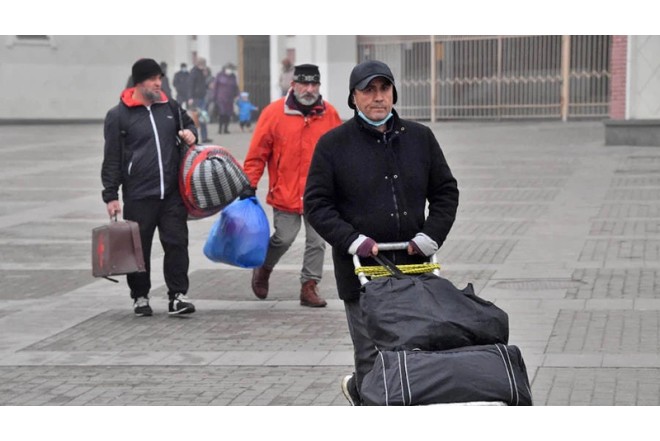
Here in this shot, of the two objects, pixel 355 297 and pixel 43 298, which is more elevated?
pixel 355 297

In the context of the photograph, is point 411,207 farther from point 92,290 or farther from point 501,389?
point 92,290

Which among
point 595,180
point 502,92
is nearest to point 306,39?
point 502,92

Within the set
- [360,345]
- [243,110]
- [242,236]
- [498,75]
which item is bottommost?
[243,110]

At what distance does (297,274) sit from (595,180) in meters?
8.12

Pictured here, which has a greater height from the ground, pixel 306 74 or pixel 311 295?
pixel 306 74

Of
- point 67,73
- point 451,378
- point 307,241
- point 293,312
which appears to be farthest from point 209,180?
point 67,73

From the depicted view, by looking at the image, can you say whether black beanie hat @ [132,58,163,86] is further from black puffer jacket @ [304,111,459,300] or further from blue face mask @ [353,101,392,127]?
blue face mask @ [353,101,392,127]

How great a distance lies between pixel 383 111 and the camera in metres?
5.29

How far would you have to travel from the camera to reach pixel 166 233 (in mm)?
9234

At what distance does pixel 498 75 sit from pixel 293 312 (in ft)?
81.6

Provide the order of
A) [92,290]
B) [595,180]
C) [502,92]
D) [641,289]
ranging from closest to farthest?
[641,289]
[92,290]
[595,180]
[502,92]

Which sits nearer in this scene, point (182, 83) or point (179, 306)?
point (179, 306)

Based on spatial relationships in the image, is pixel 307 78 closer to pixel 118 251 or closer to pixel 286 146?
pixel 286 146

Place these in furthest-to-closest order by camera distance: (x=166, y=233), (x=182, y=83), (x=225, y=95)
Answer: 1. (x=182, y=83)
2. (x=225, y=95)
3. (x=166, y=233)
